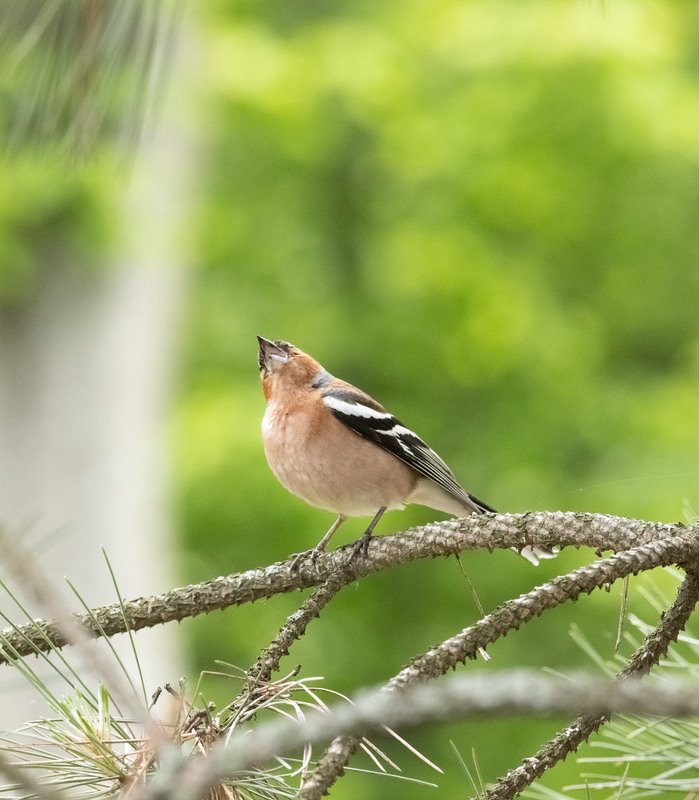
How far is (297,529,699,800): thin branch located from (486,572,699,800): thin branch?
3.2 inches

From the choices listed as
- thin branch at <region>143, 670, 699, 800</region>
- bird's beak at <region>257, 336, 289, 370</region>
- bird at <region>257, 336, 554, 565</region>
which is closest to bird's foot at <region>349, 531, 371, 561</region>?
bird at <region>257, 336, 554, 565</region>

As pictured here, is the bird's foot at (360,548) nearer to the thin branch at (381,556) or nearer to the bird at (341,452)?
the thin branch at (381,556)

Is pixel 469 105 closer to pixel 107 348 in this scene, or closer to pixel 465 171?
pixel 465 171

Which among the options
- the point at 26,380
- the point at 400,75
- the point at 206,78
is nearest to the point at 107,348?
the point at 26,380

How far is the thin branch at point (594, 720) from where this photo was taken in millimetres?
1649

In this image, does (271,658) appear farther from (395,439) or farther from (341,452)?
(395,439)

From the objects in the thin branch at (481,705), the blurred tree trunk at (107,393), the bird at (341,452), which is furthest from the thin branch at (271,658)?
the blurred tree trunk at (107,393)

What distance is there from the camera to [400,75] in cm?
908

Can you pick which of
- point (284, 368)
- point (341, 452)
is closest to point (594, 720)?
point (341, 452)

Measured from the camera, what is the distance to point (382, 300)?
30.9 feet

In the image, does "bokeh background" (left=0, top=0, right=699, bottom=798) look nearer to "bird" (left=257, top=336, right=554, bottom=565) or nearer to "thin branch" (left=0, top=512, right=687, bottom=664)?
"bird" (left=257, top=336, right=554, bottom=565)

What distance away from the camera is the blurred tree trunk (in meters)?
8.06

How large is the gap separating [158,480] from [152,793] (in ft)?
23.7

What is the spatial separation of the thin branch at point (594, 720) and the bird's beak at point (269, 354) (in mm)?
2573
